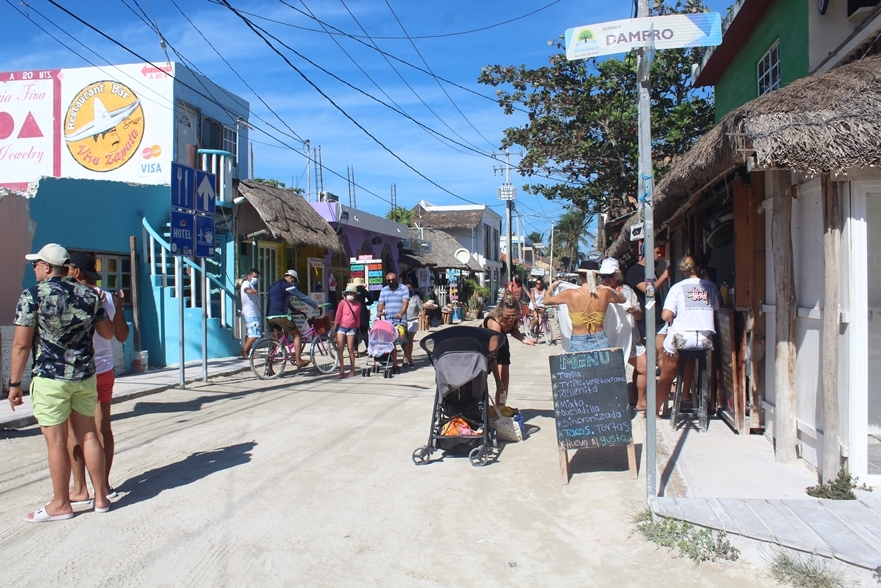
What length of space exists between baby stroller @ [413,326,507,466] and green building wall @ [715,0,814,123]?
5.11m

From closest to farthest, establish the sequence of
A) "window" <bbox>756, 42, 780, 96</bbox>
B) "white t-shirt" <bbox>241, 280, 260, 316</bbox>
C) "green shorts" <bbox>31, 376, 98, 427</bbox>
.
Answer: "green shorts" <bbox>31, 376, 98, 427</bbox> < "window" <bbox>756, 42, 780, 96</bbox> < "white t-shirt" <bbox>241, 280, 260, 316</bbox>

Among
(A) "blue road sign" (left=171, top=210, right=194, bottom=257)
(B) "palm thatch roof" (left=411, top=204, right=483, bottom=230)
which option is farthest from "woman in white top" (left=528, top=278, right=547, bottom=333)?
(B) "palm thatch roof" (left=411, top=204, right=483, bottom=230)

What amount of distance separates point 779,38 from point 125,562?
926cm

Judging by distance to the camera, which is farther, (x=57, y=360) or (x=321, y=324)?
(x=321, y=324)

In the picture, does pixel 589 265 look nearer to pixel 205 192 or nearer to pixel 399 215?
pixel 205 192

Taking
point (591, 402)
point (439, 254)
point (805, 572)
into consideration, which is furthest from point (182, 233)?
point (439, 254)

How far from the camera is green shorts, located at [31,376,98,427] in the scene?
4793 millimetres

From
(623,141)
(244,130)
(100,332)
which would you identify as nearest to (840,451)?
(100,332)

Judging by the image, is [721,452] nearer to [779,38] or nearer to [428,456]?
[428,456]

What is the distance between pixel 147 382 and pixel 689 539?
28.9ft

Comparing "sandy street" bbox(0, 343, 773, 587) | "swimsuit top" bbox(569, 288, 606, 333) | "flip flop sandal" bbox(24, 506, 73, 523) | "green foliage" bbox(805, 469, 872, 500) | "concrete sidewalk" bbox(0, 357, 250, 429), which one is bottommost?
"sandy street" bbox(0, 343, 773, 587)

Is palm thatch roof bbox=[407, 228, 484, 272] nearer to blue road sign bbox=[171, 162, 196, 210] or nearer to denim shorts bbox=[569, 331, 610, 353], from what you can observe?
blue road sign bbox=[171, 162, 196, 210]

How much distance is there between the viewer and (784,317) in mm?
5723

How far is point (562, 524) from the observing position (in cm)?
488
